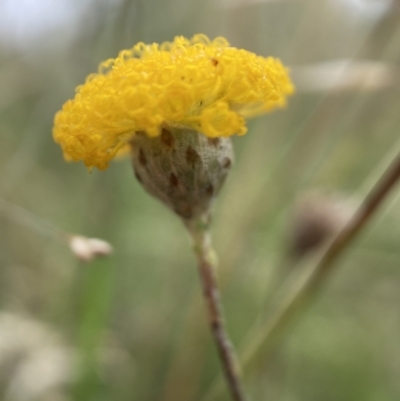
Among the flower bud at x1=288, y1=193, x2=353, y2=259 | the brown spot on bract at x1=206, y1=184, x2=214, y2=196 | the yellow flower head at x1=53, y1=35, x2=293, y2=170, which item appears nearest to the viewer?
the yellow flower head at x1=53, y1=35, x2=293, y2=170

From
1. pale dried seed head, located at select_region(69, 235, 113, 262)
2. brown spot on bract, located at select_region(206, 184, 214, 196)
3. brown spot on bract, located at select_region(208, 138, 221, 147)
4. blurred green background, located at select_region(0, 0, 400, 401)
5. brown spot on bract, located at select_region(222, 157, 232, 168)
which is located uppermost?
brown spot on bract, located at select_region(208, 138, 221, 147)

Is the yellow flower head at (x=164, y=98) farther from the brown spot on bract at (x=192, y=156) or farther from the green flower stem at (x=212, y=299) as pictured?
the green flower stem at (x=212, y=299)

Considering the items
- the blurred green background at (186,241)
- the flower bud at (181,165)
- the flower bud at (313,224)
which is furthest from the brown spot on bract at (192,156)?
the flower bud at (313,224)

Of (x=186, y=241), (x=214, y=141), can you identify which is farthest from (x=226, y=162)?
(x=186, y=241)

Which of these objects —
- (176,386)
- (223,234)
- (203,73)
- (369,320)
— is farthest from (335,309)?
(203,73)

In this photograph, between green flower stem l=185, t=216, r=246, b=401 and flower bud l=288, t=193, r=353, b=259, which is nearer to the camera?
green flower stem l=185, t=216, r=246, b=401

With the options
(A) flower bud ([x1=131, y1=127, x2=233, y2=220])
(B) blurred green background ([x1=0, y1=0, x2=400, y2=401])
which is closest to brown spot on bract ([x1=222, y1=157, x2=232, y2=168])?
(A) flower bud ([x1=131, y1=127, x2=233, y2=220])

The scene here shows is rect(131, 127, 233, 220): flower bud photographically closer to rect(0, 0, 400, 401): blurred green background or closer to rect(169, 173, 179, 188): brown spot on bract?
rect(169, 173, 179, 188): brown spot on bract

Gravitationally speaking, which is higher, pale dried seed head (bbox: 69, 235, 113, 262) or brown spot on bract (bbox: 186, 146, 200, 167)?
brown spot on bract (bbox: 186, 146, 200, 167)
